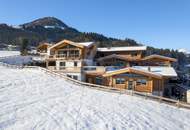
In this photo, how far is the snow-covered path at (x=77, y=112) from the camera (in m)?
14.0

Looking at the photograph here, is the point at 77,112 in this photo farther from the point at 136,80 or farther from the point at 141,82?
the point at 141,82

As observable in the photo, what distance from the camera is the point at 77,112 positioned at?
16.8m

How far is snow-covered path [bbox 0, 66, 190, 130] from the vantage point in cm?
1401

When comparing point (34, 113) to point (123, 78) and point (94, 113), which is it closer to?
point (94, 113)

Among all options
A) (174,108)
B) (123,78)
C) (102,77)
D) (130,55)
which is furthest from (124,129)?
(130,55)

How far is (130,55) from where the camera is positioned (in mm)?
47125

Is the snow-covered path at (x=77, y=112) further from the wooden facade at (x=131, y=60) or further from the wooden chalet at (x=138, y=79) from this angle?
the wooden facade at (x=131, y=60)

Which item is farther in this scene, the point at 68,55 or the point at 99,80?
the point at 68,55

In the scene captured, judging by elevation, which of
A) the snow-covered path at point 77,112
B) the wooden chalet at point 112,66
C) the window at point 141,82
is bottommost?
the snow-covered path at point 77,112

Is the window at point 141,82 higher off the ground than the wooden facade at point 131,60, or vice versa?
the wooden facade at point 131,60

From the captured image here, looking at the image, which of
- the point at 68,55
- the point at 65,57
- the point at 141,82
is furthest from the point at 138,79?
the point at 65,57

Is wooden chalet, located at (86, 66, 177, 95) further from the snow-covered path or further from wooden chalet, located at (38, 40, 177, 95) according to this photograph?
the snow-covered path

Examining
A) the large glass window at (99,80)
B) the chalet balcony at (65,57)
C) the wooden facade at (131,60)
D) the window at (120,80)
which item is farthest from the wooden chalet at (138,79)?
the wooden facade at (131,60)

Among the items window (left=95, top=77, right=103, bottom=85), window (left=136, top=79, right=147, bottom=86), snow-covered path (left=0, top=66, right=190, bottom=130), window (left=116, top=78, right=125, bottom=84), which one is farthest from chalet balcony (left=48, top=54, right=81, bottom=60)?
snow-covered path (left=0, top=66, right=190, bottom=130)
